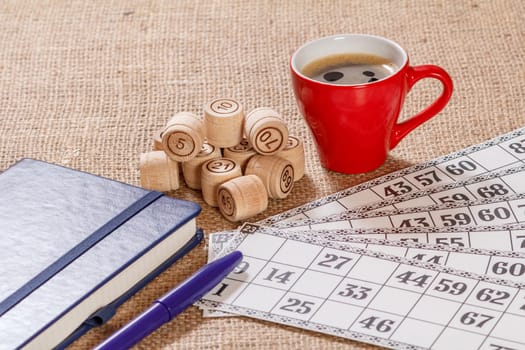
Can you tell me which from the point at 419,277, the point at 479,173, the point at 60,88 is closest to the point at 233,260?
the point at 419,277

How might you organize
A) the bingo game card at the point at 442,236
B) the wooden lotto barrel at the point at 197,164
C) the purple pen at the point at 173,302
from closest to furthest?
the purple pen at the point at 173,302 → the bingo game card at the point at 442,236 → the wooden lotto barrel at the point at 197,164

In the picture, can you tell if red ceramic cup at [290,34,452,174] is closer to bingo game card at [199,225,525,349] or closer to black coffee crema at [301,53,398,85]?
black coffee crema at [301,53,398,85]

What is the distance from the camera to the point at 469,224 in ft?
3.05

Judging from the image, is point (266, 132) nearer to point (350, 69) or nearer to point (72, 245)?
point (350, 69)

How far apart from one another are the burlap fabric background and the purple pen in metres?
0.04

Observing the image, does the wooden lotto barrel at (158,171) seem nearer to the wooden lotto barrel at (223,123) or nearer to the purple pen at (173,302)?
the wooden lotto barrel at (223,123)

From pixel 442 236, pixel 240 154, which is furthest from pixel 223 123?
pixel 442 236

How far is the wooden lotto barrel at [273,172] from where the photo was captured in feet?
3.21

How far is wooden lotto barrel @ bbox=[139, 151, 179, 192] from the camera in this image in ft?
3.27

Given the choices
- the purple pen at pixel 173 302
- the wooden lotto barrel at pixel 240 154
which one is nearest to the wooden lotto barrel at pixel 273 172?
the wooden lotto barrel at pixel 240 154

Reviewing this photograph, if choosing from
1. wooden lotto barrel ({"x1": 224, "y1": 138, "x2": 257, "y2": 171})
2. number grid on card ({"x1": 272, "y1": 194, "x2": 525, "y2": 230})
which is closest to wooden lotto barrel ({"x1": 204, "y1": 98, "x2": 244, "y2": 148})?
wooden lotto barrel ({"x1": 224, "y1": 138, "x2": 257, "y2": 171})

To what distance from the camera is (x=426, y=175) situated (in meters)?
1.02

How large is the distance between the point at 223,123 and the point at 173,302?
0.23 metres

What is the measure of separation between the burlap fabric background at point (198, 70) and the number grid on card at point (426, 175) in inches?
0.7
